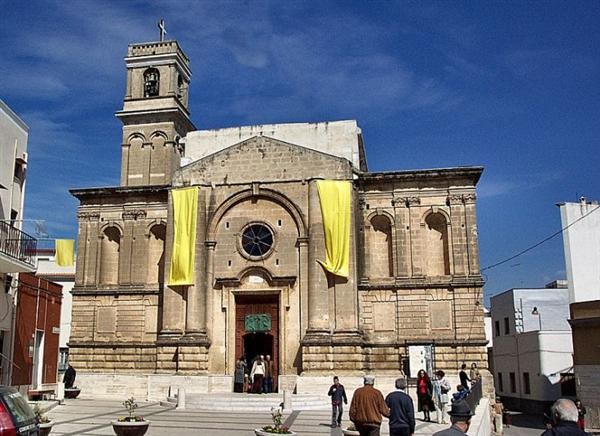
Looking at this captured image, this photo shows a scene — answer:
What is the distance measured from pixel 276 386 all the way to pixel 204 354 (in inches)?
139

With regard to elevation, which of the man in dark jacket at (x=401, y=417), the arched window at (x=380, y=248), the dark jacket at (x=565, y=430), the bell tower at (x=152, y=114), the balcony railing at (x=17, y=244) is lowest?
the man in dark jacket at (x=401, y=417)

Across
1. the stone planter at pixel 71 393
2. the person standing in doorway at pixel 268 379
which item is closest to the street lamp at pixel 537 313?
the person standing in doorway at pixel 268 379

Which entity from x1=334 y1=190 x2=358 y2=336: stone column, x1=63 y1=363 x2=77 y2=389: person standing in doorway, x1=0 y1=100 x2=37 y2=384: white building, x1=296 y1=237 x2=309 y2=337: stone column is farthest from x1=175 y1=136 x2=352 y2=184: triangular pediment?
x1=63 y1=363 x2=77 y2=389: person standing in doorway

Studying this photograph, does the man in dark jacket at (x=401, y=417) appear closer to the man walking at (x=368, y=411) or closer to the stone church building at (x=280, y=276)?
the man walking at (x=368, y=411)

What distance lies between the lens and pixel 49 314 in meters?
27.7

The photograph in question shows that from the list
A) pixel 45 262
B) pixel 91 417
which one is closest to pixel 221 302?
pixel 91 417

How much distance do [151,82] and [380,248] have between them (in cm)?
2146

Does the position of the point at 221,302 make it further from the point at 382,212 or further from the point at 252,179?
the point at 382,212

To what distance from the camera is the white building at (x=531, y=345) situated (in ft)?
136

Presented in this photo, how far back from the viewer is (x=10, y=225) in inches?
880

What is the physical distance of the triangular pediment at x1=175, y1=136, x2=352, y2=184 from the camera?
1232 inches

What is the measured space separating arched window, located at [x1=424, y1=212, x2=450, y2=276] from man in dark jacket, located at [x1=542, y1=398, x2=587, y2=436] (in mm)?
24536

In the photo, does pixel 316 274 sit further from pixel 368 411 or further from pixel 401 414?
pixel 401 414

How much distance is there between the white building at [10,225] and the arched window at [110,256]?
9.60m
